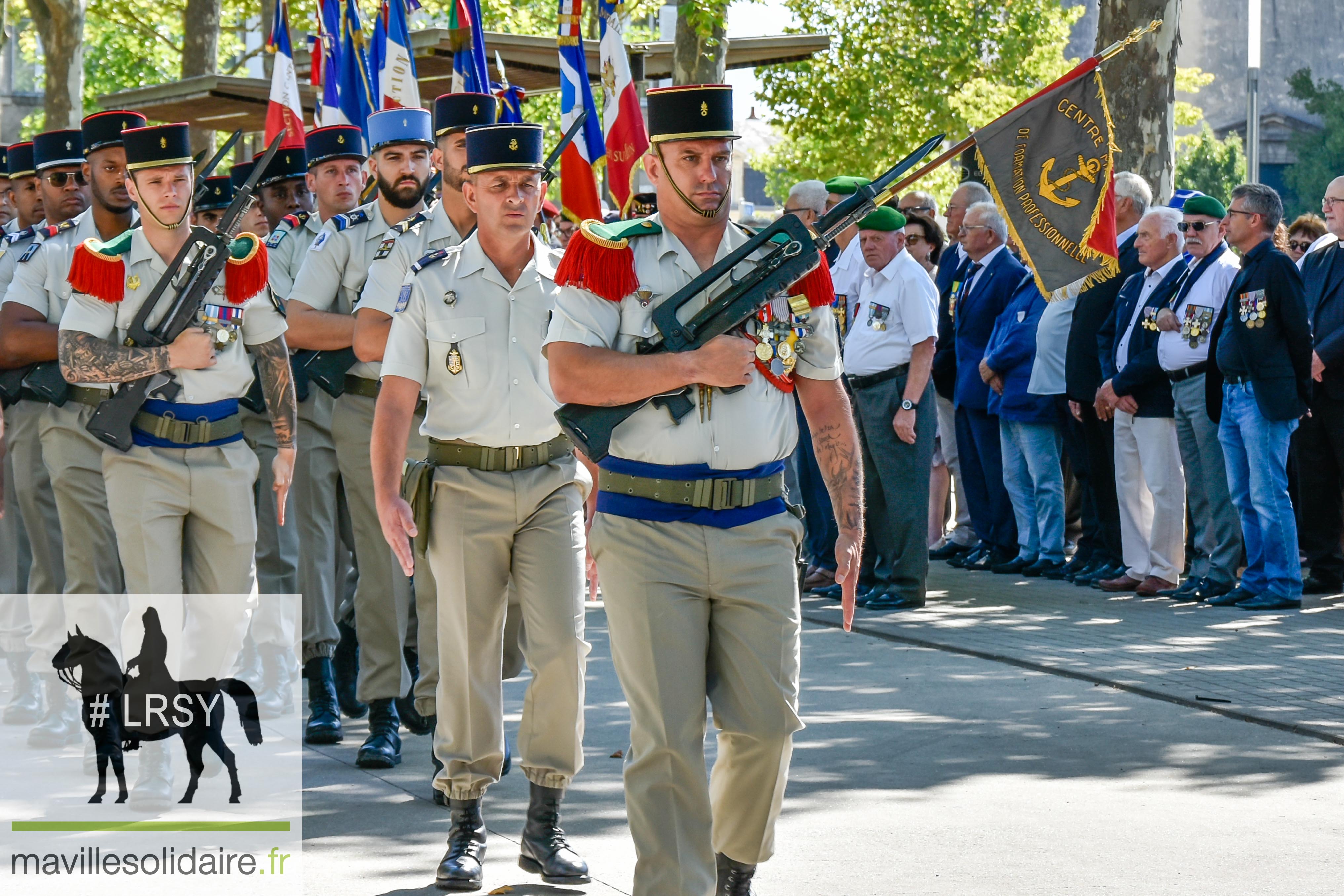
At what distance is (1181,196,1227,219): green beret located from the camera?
34.3 ft

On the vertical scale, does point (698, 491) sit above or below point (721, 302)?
below

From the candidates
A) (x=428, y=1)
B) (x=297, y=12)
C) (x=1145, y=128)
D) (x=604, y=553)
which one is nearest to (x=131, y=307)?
(x=604, y=553)

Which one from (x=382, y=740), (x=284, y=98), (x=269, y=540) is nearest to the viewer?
(x=382, y=740)

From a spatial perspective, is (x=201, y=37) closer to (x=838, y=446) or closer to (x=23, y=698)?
(x=23, y=698)

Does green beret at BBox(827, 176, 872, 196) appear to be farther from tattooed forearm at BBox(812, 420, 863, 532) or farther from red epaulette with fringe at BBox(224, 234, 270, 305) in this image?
tattooed forearm at BBox(812, 420, 863, 532)

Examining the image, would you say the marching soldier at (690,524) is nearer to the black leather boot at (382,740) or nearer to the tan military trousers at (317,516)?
the black leather boot at (382,740)

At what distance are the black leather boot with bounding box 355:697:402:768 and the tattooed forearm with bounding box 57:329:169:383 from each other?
5.31ft

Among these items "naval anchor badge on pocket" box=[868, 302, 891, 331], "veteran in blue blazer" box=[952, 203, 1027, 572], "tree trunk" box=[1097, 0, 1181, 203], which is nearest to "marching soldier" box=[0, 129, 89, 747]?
"naval anchor badge on pocket" box=[868, 302, 891, 331]

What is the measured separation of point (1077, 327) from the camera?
1143 centimetres

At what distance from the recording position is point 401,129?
291 inches

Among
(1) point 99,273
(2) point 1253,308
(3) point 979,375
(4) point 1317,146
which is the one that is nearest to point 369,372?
(1) point 99,273

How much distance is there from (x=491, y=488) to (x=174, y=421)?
1.57 meters

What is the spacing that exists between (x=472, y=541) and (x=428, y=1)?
91.2 ft

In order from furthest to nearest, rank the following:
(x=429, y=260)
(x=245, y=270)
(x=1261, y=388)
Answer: (x=1261, y=388), (x=245, y=270), (x=429, y=260)
